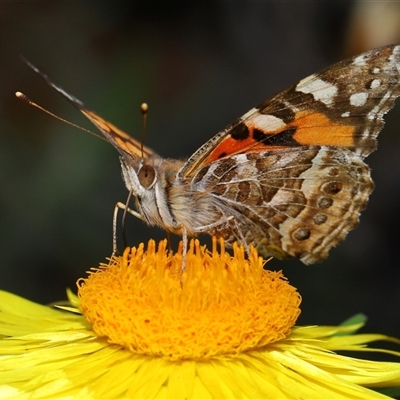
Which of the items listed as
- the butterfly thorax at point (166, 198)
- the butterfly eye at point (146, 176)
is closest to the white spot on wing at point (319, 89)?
the butterfly thorax at point (166, 198)

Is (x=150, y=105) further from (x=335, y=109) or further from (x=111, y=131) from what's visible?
(x=335, y=109)

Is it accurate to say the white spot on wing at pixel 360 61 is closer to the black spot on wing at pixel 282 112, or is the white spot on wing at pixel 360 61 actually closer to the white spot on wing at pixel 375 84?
the white spot on wing at pixel 375 84

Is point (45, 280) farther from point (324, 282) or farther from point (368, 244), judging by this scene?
point (368, 244)

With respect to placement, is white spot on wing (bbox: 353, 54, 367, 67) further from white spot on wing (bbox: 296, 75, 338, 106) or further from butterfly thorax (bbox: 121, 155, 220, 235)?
butterfly thorax (bbox: 121, 155, 220, 235)

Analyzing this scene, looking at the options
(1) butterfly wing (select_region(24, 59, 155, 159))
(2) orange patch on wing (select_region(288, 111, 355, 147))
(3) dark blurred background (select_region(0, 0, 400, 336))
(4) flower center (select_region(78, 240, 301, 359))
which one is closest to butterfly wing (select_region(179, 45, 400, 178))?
(2) orange patch on wing (select_region(288, 111, 355, 147))

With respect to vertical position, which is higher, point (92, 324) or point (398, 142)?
point (398, 142)

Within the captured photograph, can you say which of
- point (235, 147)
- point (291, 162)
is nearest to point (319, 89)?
point (291, 162)

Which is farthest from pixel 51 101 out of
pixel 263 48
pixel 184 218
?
pixel 184 218
